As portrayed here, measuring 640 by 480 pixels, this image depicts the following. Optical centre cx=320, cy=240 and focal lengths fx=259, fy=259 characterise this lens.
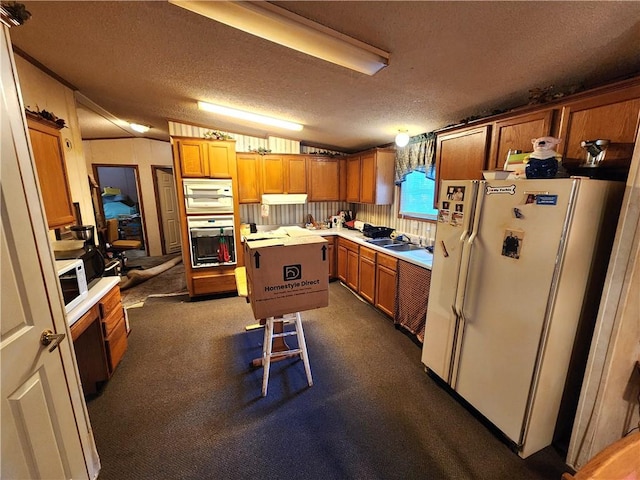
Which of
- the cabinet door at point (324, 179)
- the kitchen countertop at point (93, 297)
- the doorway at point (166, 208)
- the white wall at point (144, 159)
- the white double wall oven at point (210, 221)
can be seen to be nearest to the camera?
the kitchen countertop at point (93, 297)

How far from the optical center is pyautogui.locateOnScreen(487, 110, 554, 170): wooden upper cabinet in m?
1.68

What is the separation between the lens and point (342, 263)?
4211 mm

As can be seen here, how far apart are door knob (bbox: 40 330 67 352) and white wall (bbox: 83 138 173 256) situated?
17.2 feet

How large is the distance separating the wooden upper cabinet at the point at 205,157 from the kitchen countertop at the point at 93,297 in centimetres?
170

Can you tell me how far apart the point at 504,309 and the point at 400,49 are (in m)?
1.65

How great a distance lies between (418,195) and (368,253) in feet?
3.43

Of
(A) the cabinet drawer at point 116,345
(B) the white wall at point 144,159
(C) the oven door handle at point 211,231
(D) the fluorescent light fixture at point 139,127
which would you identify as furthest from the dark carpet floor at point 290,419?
(B) the white wall at point 144,159

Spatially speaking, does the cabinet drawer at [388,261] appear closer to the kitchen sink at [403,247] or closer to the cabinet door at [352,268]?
the kitchen sink at [403,247]

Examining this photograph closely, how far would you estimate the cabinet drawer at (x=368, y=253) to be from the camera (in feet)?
10.9

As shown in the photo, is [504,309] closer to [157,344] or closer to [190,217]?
[157,344]

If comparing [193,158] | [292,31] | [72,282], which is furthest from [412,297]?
[193,158]

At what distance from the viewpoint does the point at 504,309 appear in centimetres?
158

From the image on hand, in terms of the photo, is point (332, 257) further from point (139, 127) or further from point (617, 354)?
point (139, 127)

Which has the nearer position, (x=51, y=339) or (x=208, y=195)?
(x=51, y=339)
